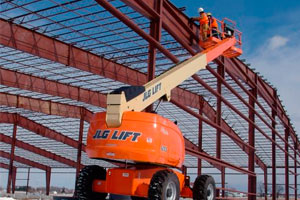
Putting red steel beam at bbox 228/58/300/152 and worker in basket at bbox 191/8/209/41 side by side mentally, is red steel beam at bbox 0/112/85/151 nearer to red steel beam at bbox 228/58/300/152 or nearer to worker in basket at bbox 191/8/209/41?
red steel beam at bbox 228/58/300/152

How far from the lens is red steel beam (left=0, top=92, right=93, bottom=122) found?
31052 mm

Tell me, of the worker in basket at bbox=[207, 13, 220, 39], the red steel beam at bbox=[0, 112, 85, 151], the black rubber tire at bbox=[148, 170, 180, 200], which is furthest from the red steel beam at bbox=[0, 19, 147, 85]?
the red steel beam at bbox=[0, 112, 85, 151]

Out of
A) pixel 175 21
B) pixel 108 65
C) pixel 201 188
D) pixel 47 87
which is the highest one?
pixel 175 21

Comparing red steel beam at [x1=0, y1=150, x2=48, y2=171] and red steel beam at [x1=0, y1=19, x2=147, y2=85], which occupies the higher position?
red steel beam at [x1=0, y1=19, x2=147, y2=85]

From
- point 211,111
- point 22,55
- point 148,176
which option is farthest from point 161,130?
point 211,111

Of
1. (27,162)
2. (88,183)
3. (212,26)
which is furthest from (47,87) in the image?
(27,162)

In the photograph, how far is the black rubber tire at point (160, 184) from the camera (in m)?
8.52

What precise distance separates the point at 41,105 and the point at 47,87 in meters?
6.25

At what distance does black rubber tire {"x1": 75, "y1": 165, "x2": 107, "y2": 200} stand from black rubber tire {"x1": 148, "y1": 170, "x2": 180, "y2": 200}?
154 cm

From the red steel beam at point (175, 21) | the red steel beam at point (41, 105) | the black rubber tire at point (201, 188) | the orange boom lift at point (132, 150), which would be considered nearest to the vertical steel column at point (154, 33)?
the red steel beam at point (175, 21)

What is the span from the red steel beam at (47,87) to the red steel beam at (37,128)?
11090 mm

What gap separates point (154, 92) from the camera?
34.0 feet

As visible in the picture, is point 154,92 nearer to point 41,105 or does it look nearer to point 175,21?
point 175,21

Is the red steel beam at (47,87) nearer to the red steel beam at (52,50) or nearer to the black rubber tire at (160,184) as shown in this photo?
the red steel beam at (52,50)
